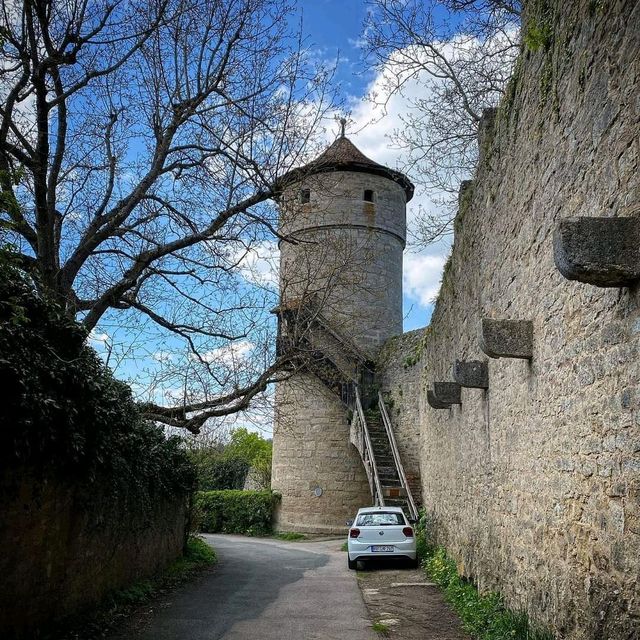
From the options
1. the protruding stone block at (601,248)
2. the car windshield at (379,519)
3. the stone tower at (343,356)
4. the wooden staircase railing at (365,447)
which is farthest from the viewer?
the stone tower at (343,356)

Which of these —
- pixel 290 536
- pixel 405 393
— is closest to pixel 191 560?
pixel 290 536

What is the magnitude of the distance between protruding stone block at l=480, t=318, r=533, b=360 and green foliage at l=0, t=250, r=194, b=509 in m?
3.63

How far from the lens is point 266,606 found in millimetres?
8383

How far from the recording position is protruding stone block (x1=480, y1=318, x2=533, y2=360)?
5.71 metres

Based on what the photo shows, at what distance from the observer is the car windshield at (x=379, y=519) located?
12578 millimetres

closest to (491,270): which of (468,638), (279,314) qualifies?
(468,638)

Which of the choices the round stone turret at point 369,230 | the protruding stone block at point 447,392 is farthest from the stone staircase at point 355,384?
the protruding stone block at point 447,392

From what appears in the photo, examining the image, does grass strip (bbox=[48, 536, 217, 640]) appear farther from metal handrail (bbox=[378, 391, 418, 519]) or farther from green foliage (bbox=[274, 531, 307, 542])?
green foliage (bbox=[274, 531, 307, 542])

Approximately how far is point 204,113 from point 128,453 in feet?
18.3

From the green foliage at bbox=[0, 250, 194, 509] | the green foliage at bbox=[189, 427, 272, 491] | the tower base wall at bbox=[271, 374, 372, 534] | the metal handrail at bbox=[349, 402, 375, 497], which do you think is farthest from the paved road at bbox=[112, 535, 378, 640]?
the green foliage at bbox=[189, 427, 272, 491]

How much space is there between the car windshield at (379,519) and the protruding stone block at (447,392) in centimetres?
373

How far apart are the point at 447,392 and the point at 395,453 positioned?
9675 mm

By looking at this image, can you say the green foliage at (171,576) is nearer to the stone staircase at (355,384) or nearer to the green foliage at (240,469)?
the stone staircase at (355,384)

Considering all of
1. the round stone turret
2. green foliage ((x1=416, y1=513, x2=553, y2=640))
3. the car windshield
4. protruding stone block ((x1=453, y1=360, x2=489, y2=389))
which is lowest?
green foliage ((x1=416, y1=513, x2=553, y2=640))
